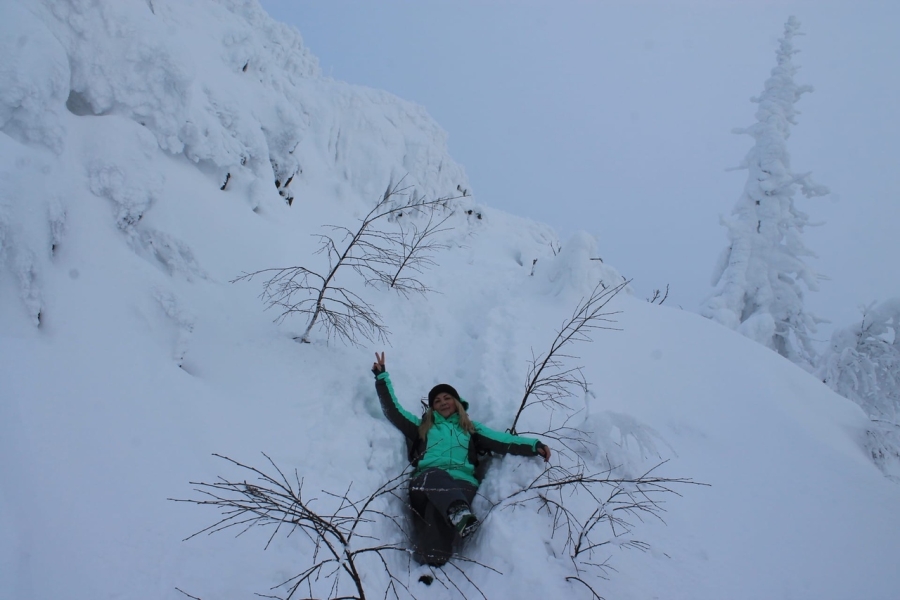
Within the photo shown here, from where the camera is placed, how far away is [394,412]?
162 inches

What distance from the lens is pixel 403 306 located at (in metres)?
7.10

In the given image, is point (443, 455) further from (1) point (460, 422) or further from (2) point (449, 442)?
(1) point (460, 422)

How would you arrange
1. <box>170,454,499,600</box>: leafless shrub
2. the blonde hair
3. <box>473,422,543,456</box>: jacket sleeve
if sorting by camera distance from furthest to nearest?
1. the blonde hair
2. <box>473,422,543,456</box>: jacket sleeve
3. <box>170,454,499,600</box>: leafless shrub

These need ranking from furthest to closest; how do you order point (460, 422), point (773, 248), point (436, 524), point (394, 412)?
point (773, 248), point (394, 412), point (460, 422), point (436, 524)

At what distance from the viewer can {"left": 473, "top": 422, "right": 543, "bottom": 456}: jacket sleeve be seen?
3.56 meters

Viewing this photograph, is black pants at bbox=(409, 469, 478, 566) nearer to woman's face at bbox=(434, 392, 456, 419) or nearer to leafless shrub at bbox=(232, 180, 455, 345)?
woman's face at bbox=(434, 392, 456, 419)

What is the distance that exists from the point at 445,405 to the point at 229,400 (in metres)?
1.88

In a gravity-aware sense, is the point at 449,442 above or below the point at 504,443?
below

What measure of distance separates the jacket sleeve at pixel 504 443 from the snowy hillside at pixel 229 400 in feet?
0.40

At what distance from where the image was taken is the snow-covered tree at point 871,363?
8.96m

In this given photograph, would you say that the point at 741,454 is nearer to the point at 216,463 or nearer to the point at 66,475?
the point at 216,463

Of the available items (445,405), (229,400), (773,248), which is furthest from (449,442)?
(773,248)

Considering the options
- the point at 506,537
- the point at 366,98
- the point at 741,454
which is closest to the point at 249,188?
the point at 506,537

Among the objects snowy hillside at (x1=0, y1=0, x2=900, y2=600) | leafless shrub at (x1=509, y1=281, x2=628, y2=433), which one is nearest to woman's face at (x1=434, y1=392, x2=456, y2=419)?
snowy hillside at (x1=0, y1=0, x2=900, y2=600)
